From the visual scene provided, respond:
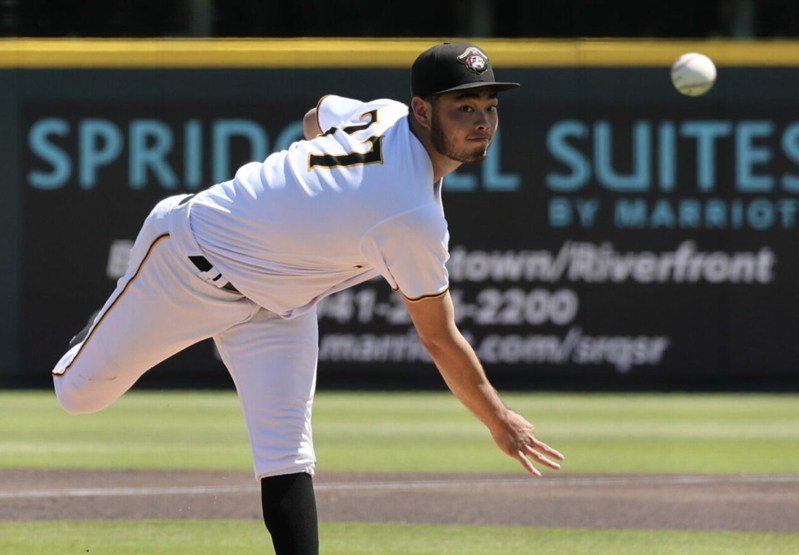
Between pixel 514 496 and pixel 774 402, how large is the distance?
5873 millimetres

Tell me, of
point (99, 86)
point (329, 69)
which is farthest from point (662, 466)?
point (99, 86)

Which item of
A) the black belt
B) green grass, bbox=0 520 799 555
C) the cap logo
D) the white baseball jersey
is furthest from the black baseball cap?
green grass, bbox=0 520 799 555

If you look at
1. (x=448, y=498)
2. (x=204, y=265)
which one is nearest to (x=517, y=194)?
(x=448, y=498)

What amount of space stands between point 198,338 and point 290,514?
0.67 metres

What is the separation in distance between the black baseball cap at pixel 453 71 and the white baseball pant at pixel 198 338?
95 cm

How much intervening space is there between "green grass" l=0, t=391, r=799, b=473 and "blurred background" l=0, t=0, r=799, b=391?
0.76 m

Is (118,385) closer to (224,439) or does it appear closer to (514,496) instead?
(514,496)

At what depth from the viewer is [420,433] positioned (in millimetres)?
10789

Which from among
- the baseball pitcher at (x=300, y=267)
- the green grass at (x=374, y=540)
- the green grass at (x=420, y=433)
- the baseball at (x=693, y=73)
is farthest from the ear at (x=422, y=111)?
the baseball at (x=693, y=73)

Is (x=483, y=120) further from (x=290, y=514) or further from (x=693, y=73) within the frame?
(x=693, y=73)

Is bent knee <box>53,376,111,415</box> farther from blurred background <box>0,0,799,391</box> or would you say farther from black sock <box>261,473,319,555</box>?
blurred background <box>0,0,799,391</box>

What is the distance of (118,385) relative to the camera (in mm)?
5156

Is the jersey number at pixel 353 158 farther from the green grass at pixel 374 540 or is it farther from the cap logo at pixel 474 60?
the green grass at pixel 374 540

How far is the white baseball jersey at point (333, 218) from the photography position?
14.9 ft
